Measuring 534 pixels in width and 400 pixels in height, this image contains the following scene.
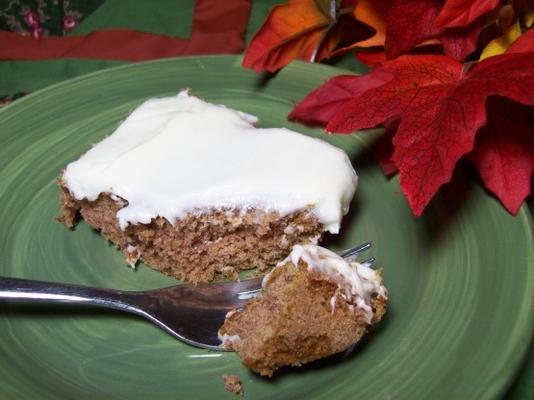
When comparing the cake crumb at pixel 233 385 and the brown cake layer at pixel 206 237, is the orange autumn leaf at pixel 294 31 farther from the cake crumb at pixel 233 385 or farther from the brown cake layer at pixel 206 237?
the cake crumb at pixel 233 385

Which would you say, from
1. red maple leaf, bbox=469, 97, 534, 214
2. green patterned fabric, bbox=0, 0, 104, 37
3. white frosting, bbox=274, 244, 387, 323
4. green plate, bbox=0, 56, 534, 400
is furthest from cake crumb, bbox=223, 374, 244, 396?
green patterned fabric, bbox=0, 0, 104, 37

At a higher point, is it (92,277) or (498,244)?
(498,244)

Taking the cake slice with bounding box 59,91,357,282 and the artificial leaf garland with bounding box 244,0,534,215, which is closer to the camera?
the artificial leaf garland with bounding box 244,0,534,215

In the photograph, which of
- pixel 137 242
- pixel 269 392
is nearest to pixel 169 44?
pixel 137 242

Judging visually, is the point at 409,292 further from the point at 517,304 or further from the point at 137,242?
the point at 137,242

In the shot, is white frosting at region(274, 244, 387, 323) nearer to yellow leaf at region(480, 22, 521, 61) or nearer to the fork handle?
the fork handle

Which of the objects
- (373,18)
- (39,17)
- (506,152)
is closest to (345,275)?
(506,152)
